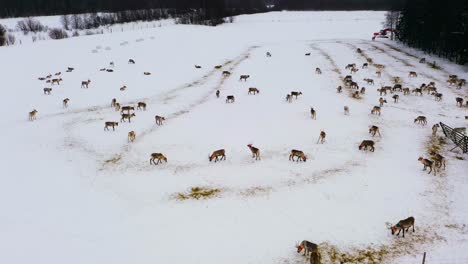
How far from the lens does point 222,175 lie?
20.4 metres

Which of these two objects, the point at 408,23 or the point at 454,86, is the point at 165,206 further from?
the point at 408,23

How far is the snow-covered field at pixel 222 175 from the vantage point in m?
15.0

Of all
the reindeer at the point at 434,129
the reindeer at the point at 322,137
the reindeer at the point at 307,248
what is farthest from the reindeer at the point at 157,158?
the reindeer at the point at 434,129

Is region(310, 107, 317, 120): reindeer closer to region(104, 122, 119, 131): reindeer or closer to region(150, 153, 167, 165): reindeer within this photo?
region(150, 153, 167, 165): reindeer

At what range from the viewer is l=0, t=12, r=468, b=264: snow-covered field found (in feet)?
49.1

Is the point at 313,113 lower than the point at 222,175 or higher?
higher

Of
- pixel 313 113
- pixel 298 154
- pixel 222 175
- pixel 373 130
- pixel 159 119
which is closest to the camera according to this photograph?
pixel 222 175

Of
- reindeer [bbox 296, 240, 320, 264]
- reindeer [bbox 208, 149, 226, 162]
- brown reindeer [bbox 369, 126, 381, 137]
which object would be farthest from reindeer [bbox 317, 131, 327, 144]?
reindeer [bbox 296, 240, 320, 264]

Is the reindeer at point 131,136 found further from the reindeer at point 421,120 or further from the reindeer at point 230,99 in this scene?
the reindeer at point 421,120

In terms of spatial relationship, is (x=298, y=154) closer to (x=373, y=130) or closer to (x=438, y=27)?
(x=373, y=130)

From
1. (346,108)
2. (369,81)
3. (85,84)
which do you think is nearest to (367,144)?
(346,108)

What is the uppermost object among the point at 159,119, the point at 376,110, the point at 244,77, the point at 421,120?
the point at 244,77

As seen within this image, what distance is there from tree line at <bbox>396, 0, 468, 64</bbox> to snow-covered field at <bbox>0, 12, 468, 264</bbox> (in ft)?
17.7

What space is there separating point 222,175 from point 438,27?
46.9 metres
